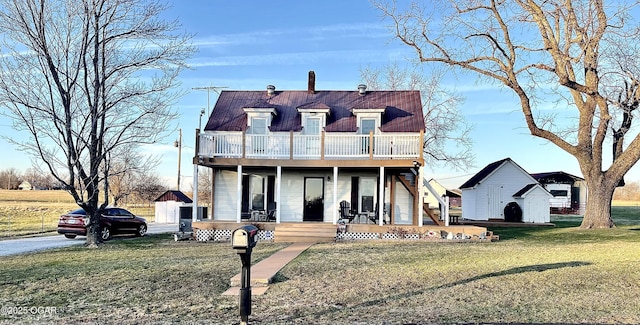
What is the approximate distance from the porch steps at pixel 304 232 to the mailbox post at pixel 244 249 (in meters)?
11.0

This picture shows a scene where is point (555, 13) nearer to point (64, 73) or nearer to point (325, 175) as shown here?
point (325, 175)

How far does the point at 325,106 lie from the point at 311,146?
7.56 feet

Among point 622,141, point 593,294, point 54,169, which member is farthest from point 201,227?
point 622,141

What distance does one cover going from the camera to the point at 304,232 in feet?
55.9

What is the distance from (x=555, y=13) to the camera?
1941 cm

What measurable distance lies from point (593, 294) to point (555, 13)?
50.7 ft

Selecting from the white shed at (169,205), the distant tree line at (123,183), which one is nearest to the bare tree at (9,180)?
the distant tree line at (123,183)

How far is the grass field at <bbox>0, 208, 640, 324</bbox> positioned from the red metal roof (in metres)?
8.46

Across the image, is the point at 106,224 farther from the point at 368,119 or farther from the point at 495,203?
the point at 495,203

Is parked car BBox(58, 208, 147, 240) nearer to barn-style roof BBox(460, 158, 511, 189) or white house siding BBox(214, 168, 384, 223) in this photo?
white house siding BBox(214, 168, 384, 223)

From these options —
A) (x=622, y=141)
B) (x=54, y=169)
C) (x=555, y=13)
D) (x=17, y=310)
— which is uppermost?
(x=555, y=13)

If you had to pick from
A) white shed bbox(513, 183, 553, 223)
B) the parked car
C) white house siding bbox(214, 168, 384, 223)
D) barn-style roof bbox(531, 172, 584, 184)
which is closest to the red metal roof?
white house siding bbox(214, 168, 384, 223)

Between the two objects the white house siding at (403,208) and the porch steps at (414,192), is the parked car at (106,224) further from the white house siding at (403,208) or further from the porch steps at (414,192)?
the porch steps at (414,192)

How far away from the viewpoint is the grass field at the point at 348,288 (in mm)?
6199
